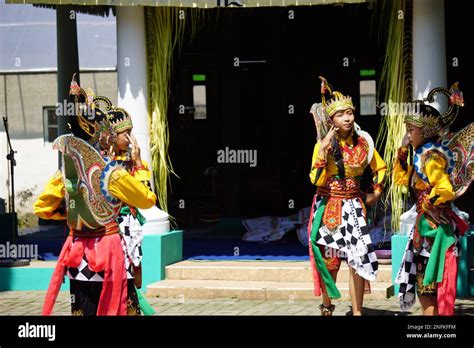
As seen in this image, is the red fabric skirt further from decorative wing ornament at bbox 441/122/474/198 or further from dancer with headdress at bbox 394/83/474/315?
decorative wing ornament at bbox 441/122/474/198

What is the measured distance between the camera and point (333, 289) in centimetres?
822

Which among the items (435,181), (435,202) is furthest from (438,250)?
(435,181)

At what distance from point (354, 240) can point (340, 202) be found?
34 centimetres

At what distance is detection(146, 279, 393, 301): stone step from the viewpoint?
9.55 meters

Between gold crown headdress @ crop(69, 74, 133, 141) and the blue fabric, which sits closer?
gold crown headdress @ crop(69, 74, 133, 141)

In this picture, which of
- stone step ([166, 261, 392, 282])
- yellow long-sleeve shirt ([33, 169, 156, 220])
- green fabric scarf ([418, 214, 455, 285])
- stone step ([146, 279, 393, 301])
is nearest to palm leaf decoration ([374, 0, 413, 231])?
stone step ([166, 261, 392, 282])

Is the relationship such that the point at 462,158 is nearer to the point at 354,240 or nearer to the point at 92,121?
the point at 354,240

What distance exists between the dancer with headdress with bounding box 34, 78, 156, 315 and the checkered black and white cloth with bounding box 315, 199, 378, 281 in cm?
199

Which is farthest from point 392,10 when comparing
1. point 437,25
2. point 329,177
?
point 329,177

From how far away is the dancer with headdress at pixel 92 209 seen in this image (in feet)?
22.6

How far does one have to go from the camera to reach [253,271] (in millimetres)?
10062

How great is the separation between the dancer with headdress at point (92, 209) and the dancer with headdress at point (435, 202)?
219 cm

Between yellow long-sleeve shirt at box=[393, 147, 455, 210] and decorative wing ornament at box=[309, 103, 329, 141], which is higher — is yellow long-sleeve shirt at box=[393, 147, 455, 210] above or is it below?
below

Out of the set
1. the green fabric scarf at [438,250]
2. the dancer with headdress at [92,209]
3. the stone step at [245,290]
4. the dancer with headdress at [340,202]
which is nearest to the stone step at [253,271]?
the stone step at [245,290]
